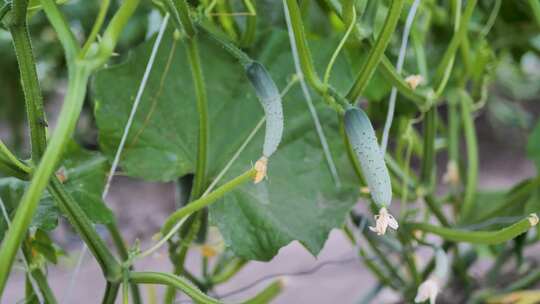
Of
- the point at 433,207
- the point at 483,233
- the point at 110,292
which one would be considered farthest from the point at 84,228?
→ the point at 433,207

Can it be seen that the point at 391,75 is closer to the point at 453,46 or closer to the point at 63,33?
the point at 453,46

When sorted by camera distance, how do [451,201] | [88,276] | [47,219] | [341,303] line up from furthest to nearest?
1. [88,276]
2. [341,303]
3. [451,201]
4. [47,219]

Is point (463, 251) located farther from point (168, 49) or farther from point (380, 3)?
Result: point (168, 49)

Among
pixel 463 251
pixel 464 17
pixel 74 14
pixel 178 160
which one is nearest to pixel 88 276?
pixel 74 14

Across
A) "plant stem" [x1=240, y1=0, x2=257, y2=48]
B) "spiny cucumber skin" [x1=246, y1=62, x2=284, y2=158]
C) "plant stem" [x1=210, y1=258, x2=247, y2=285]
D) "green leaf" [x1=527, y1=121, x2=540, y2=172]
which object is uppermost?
"plant stem" [x1=240, y1=0, x2=257, y2=48]

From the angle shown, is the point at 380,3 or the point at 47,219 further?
the point at 380,3

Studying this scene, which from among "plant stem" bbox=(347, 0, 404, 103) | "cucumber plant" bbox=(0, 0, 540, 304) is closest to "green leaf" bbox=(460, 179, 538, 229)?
"cucumber plant" bbox=(0, 0, 540, 304)

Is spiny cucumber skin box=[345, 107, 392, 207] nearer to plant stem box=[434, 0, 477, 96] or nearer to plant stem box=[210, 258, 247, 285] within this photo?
plant stem box=[434, 0, 477, 96]
